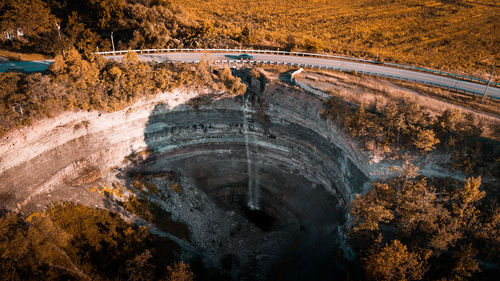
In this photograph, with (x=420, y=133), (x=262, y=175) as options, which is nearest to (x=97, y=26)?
(x=262, y=175)

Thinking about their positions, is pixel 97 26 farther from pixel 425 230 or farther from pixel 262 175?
pixel 425 230

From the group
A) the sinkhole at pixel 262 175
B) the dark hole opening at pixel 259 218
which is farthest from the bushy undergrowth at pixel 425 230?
the dark hole opening at pixel 259 218

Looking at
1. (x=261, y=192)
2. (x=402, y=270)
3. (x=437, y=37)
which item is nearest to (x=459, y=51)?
(x=437, y=37)

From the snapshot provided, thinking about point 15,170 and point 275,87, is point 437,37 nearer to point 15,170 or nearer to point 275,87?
point 275,87

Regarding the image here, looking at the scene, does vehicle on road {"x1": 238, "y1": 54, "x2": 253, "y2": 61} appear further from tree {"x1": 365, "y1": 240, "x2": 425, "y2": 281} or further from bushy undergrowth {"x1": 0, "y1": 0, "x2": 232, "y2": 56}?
tree {"x1": 365, "y1": 240, "x2": 425, "y2": 281}

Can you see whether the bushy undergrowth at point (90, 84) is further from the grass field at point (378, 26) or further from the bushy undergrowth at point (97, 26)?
the grass field at point (378, 26)

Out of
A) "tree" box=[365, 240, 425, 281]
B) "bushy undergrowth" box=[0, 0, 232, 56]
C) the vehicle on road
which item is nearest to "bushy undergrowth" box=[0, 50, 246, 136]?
the vehicle on road
